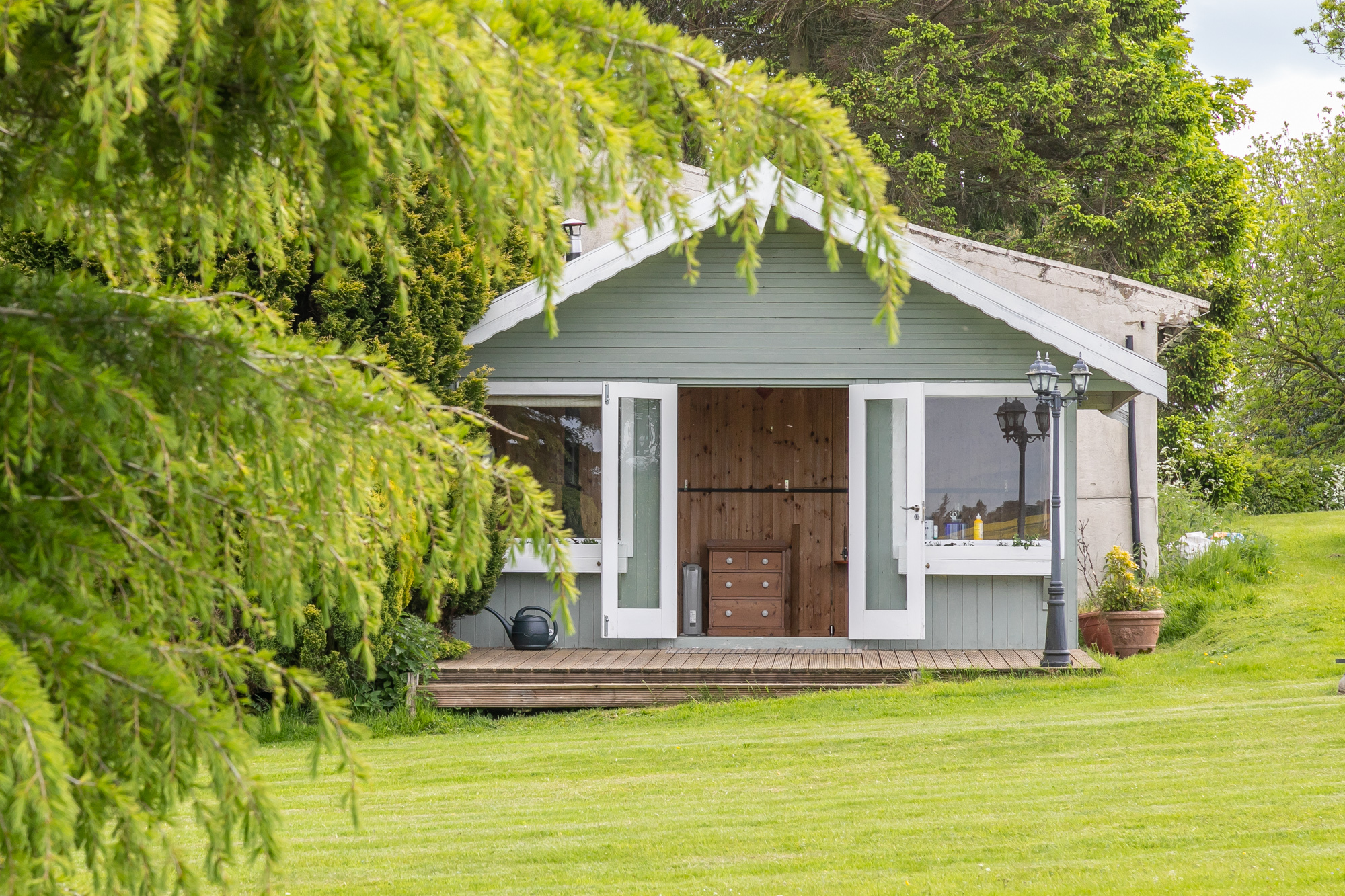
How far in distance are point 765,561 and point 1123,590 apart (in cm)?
314

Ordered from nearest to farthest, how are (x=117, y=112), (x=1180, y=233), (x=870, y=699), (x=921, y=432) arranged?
(x=117, y=112) < (x=870, y=699) < (x=921, y=432) < (x=1180, y=233)

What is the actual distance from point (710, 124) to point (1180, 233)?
1653 cm

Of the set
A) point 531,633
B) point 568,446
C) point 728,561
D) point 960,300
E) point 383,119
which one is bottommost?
point 531,633

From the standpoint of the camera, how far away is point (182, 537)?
203 cm

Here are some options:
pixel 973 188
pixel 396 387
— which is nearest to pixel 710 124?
pixel 396 387

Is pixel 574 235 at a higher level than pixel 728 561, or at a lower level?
higher

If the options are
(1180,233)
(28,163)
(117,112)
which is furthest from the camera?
(1180,233)

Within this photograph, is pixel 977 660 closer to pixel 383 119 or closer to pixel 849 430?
pixel 849 430

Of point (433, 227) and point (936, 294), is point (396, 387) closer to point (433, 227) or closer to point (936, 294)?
point (433, 227)

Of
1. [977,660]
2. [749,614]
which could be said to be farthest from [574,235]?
[977,660]

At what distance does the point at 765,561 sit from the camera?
36.9 ft

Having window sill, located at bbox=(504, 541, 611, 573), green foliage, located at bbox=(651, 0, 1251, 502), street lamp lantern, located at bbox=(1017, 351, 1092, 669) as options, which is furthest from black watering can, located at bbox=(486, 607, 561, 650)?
green foliage, located at bbox=(651, 0, 1251, 502)

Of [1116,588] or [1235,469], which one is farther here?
[1235,469]

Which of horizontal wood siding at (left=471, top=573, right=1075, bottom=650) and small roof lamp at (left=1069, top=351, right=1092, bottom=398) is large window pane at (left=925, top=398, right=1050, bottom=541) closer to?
horizontal wood siding at (left=471, top=573, right=1075, bottom=650)
